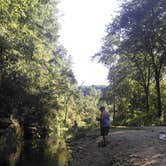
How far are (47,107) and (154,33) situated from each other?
15.9 meters

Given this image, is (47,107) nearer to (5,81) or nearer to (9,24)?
(5,81)

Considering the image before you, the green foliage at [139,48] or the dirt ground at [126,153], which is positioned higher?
the green foliage at [139,48]

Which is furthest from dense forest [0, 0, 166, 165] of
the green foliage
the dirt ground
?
the dirt ground

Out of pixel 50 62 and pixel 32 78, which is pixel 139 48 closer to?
pixel 32 78

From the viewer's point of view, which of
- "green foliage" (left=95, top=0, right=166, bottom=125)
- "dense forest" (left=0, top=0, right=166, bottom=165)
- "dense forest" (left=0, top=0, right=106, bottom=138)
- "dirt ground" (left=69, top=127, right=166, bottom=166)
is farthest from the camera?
"green foliage" (left=95, top=0, right=166, bottom=125)

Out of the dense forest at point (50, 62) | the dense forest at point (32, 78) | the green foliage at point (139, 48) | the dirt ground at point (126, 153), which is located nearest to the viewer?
the dirt ground at point (126, 153)

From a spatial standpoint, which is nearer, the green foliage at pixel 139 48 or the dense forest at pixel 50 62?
the dense forest at pixel 50 62

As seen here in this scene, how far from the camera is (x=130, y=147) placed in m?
19.2

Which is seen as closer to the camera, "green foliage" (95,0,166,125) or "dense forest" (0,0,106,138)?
"dense forest" (0,0,106,138)

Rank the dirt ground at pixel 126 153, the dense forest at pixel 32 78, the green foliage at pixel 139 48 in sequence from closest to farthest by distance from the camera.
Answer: the dirt ground at pixel 126 153, the dense forest at pixel 32 78, the green foliage at pixel 139 48

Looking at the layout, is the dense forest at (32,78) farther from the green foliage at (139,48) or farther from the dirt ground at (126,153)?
the dirt ground at (126,153)

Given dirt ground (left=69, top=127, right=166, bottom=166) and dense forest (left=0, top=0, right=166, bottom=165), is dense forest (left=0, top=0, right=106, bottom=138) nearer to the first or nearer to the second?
dense forest (left=0, top=0, right=166, bottom=165)

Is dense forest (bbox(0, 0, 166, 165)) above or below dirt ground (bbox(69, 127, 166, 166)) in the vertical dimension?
above

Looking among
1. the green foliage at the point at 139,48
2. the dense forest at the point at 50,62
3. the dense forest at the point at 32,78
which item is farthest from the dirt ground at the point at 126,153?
the green foliage at the point at 139,48
